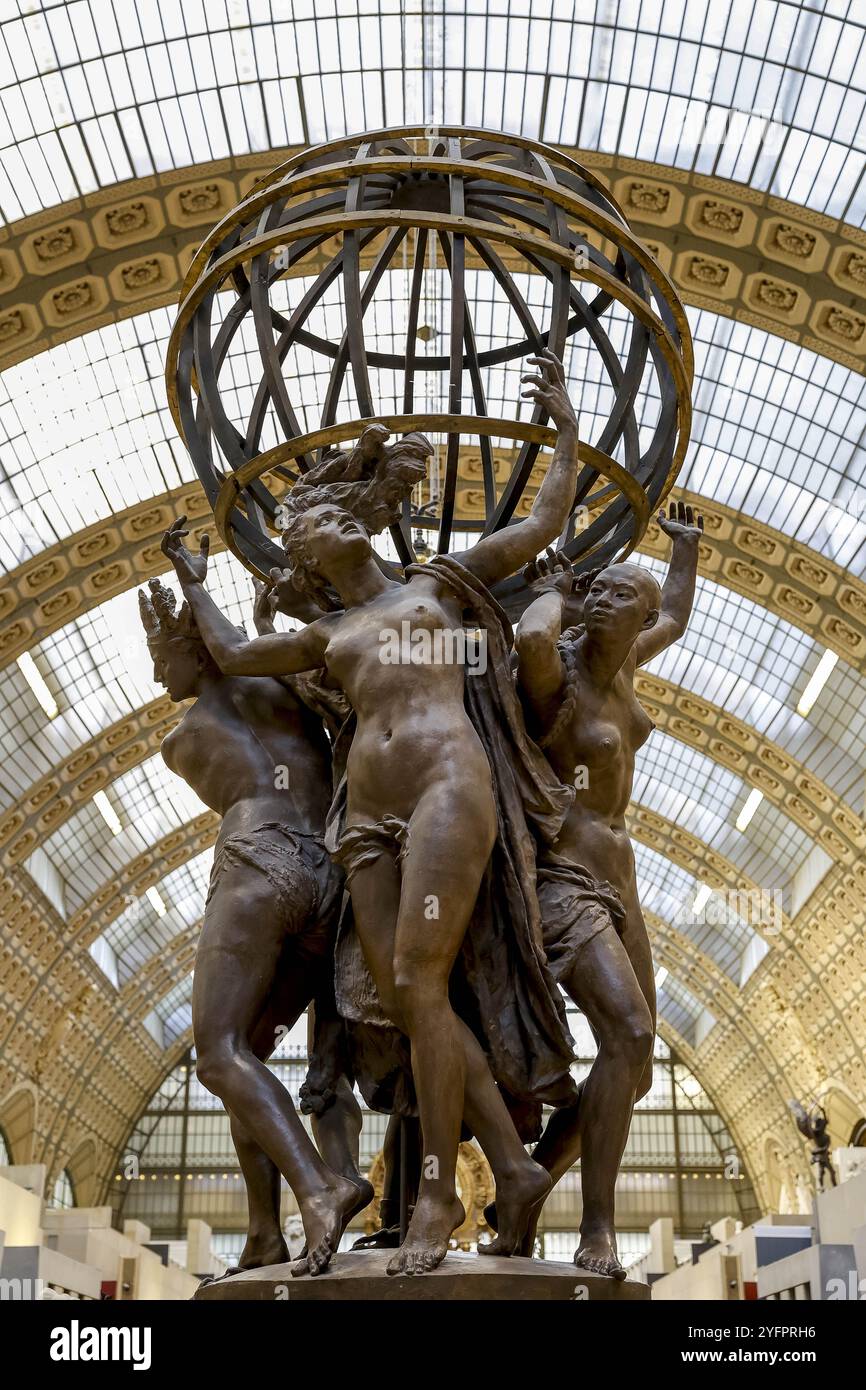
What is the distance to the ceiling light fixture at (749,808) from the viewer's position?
34.3 metres

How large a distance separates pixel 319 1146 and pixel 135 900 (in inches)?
1302

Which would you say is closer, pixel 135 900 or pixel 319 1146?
pixel 319 1146

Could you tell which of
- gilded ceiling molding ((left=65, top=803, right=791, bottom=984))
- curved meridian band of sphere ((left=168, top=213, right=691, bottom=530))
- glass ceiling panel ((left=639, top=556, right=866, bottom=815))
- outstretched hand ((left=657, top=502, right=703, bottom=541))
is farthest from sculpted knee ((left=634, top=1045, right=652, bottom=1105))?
gilded ceiling molding ((left=65, top=803, right=791, bottom=984))

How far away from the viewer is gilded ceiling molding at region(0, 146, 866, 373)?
20531 millimetres

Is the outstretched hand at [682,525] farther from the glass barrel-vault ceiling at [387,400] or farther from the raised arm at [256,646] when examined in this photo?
the glass barrel-vault ceiling at [387,400]

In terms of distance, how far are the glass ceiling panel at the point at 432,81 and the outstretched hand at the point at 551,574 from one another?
646 inches

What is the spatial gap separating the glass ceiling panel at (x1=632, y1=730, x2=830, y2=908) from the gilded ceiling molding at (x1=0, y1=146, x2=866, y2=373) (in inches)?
537

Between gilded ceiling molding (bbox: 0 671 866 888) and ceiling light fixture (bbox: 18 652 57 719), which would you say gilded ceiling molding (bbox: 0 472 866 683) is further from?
gilded ceiling molding (bbox: 0 671 866 888)

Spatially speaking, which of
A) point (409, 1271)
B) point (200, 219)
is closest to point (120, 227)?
point (200, 219)

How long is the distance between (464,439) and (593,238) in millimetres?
5945

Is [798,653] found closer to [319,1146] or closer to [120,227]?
[120,227]

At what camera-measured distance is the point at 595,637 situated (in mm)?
5879

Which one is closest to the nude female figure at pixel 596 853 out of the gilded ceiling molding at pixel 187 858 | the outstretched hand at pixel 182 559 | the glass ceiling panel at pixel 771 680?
the outstretched hand at pixel 182 559

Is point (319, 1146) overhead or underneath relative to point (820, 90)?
underneath
